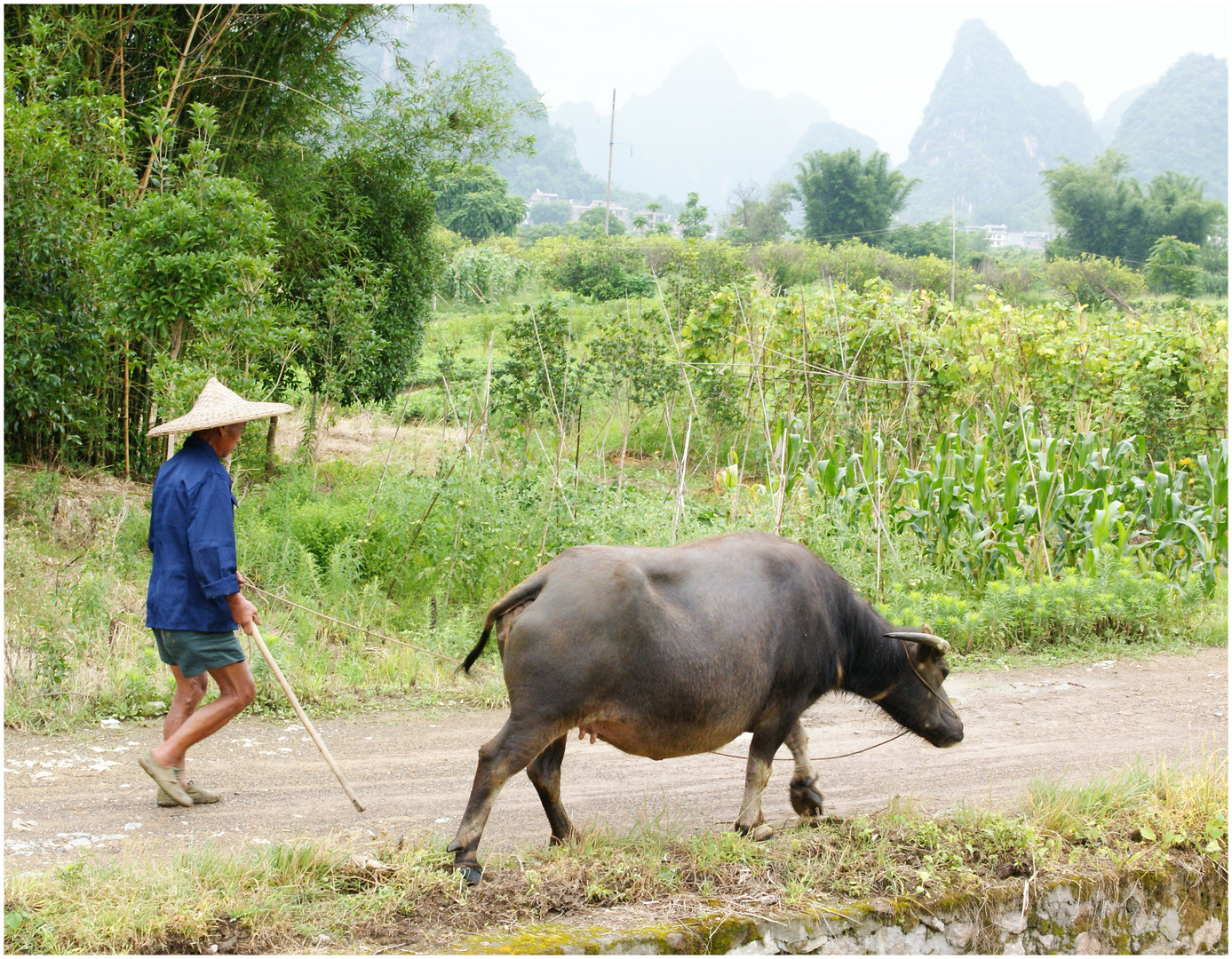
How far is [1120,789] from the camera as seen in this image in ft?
14.4

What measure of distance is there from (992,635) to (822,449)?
3.16 meters

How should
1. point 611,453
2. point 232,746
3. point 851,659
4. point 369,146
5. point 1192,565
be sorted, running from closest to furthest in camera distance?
point 851,659 < point 232,746 < point 1192,565 < point 369,146 < point 611,453

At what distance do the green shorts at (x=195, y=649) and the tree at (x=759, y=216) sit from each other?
44489mm

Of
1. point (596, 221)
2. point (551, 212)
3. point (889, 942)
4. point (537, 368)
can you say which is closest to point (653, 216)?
point (551, 212)

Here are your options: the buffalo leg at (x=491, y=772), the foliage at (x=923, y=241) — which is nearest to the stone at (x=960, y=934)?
the buffalo leg at (x=491, y=772)

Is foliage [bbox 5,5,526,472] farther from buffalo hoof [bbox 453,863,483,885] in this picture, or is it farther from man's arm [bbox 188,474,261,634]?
buffalo hoof [bbox 453,863,483,885]

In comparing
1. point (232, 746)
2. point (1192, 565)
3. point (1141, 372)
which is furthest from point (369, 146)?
point (1192, 565)

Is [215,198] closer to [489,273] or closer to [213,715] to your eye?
[213,715]

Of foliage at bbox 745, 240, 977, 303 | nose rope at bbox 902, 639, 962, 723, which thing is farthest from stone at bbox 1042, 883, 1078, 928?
foliage at bbox 745, 240, 977, 303

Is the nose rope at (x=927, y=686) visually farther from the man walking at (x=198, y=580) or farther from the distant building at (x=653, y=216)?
the distant building at (x=653, y=216)

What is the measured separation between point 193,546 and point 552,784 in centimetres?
176

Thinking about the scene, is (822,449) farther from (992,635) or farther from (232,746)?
(232,746)

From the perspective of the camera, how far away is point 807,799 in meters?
4.21

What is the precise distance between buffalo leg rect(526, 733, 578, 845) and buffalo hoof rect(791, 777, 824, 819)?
106 centimetres
